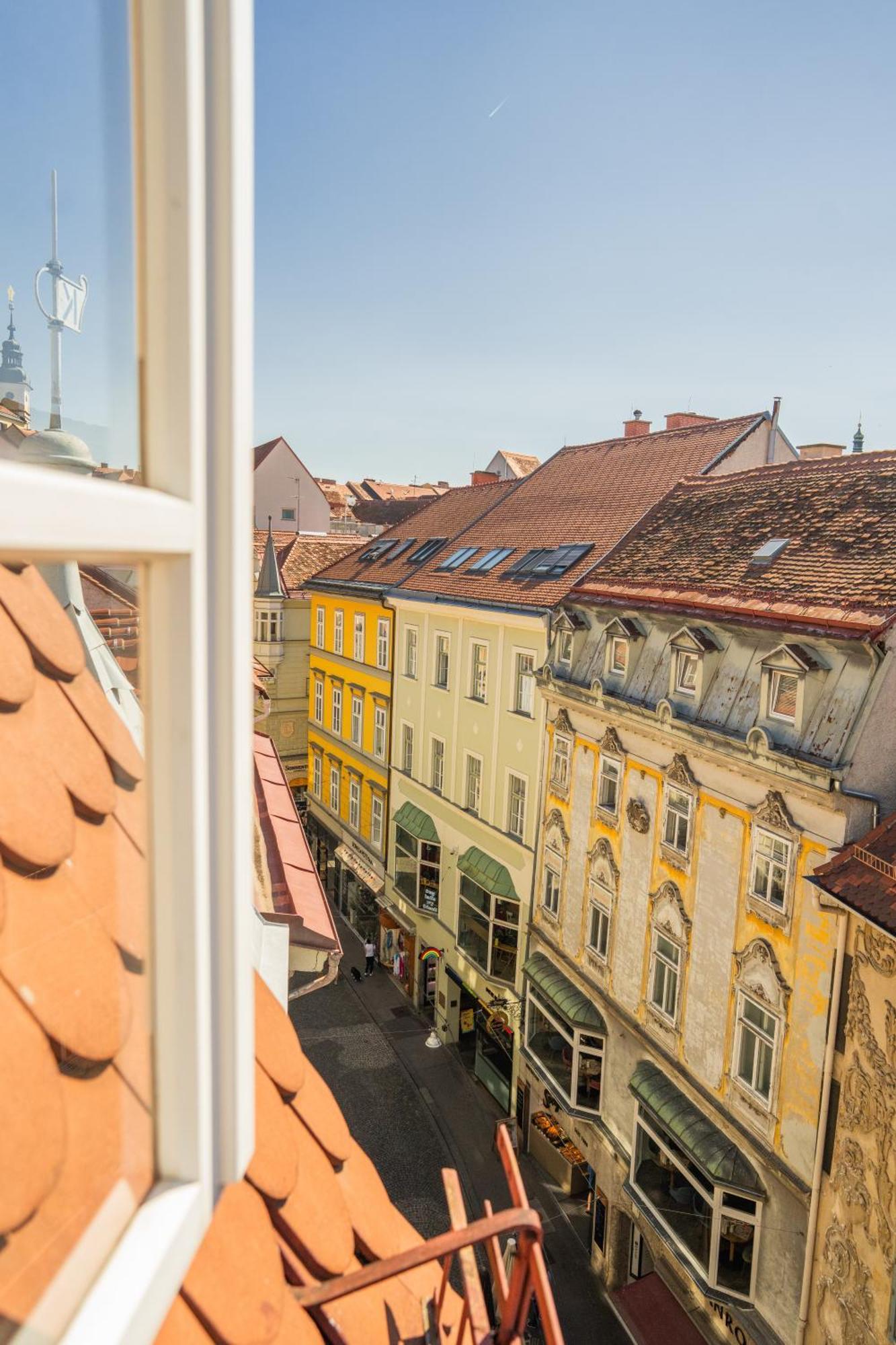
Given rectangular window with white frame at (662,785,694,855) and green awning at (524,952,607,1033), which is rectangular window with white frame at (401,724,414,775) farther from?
rectangular window with white frame at (662,785,694,855)

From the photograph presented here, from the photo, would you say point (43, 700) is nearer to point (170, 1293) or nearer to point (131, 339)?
point (131, 339)

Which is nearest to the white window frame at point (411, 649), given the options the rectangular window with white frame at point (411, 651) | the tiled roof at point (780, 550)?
the rectangular window with white frame at point (411, 651)

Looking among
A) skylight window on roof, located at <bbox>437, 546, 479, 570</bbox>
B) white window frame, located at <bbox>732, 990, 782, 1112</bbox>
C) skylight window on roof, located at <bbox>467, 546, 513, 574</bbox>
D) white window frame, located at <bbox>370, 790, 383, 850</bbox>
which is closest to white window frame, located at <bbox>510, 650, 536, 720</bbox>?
skylight window on roof, located at <bbox>467, 546, 513, 574</bbox>

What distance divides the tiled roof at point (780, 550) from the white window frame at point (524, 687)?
2.18 m

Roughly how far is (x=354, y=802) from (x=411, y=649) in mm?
5874

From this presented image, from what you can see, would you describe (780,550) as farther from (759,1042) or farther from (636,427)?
(636,427)

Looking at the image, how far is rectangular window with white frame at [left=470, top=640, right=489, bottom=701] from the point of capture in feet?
62.6

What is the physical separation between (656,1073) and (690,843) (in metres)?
3.69

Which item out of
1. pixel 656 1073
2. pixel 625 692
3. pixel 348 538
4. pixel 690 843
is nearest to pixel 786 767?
pixel 690 843

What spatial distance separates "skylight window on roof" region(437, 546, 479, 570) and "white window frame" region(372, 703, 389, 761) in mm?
4255

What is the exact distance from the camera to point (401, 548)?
86.6 ft

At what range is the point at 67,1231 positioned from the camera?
33.5 inches

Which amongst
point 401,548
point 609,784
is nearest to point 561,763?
point 609,784

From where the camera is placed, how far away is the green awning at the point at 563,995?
1466cm
